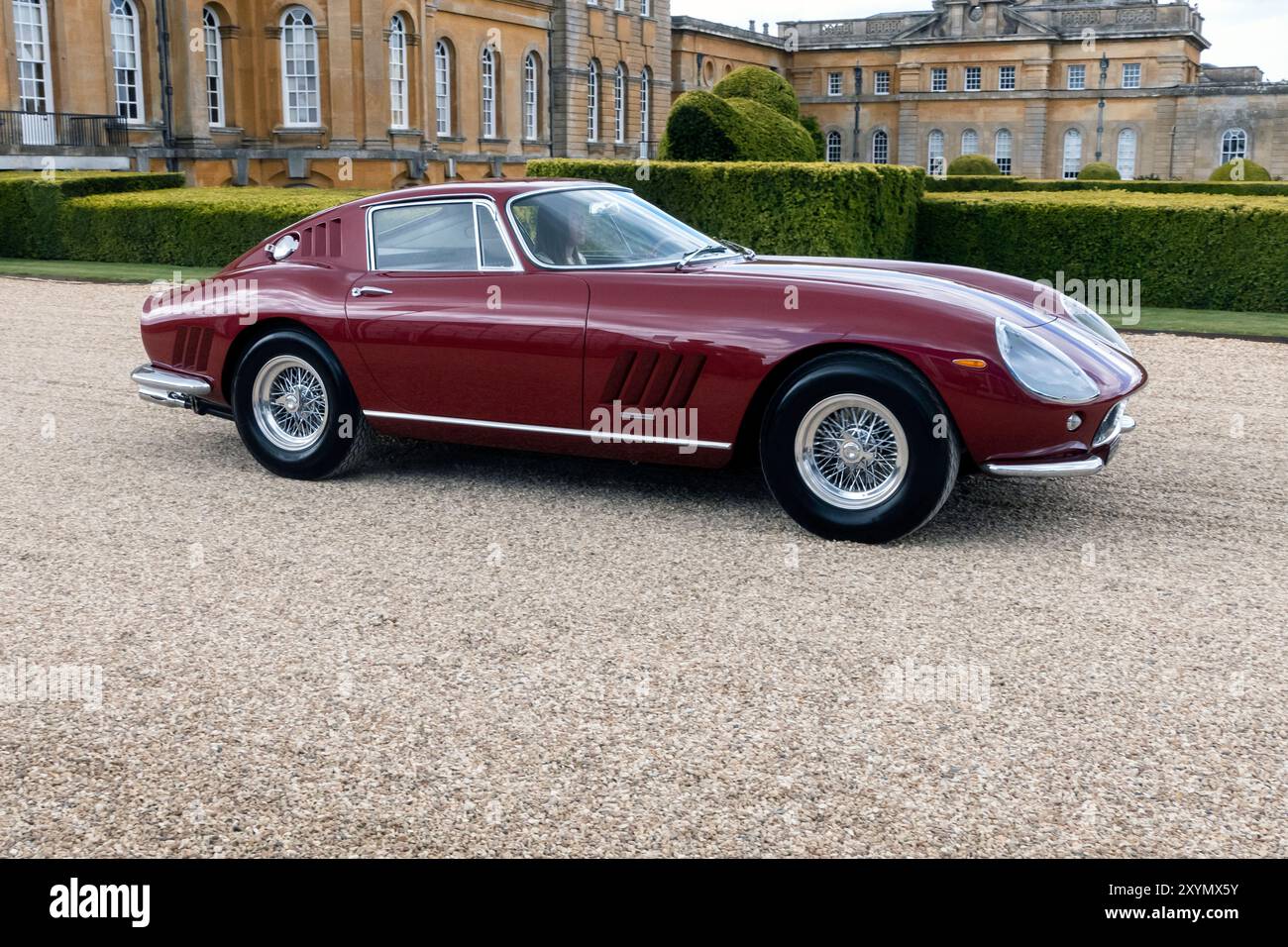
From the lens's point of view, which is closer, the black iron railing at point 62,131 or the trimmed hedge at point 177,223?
the trimmed hedge at point 177,223

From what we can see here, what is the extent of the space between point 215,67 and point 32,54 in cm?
531

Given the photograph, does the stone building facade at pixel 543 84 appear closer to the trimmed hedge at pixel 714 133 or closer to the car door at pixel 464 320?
the trimmed hedge at pixel 714 133

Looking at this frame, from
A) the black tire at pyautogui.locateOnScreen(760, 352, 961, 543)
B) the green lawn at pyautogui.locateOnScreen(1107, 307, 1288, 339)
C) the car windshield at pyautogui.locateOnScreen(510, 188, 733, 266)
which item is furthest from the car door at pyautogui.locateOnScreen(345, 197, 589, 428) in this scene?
the green lawn at pyautogui.locateOnScreen(1107, 307, 1288, 339)

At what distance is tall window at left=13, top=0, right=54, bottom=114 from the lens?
3139cm

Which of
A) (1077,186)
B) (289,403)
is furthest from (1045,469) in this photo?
(1077,186)

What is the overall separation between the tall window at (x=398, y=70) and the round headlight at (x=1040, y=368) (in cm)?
3619

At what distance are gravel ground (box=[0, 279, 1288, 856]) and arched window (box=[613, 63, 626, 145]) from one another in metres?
50.7

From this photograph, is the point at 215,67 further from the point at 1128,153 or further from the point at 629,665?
the point at 1128,153

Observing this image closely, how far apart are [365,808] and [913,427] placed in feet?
9.21

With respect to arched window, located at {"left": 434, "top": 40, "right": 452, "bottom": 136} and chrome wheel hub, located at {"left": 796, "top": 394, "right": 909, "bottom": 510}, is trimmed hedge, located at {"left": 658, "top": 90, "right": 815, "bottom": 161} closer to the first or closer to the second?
chrome wheel hub, located at {"left": 796, "top": 394, "right": 909, "bottom": 510}

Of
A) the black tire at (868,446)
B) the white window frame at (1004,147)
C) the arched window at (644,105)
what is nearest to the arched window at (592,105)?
the arched window at (644,105)

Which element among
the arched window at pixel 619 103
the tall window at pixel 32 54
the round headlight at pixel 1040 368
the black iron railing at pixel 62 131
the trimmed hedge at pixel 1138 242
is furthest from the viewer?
the arched window at pixel 619 103

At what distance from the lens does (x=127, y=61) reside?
33750 mm

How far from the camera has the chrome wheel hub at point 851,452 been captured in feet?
17.3
